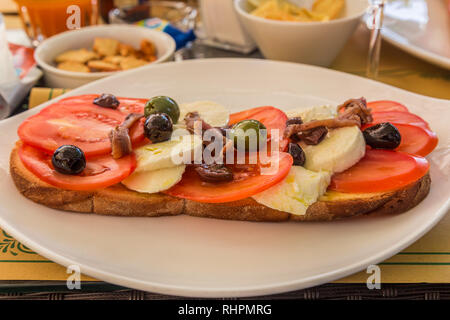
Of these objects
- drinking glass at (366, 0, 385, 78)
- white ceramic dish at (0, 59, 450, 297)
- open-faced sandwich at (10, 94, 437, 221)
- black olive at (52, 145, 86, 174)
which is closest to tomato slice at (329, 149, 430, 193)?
→ open-faced sandwich at (10, 94, 437, 221)

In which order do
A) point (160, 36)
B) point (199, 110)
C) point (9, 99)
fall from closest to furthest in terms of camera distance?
1. point (199, 110)
2. point (9, 99)
3. point (160, 36)

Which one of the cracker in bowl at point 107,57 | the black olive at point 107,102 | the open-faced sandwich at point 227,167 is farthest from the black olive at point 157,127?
the cracker in bowl at point 107,57

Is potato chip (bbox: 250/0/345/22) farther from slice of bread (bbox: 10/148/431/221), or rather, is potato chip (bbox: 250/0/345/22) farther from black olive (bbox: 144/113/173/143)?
slice of bread (bbox: 10/148/431/221)

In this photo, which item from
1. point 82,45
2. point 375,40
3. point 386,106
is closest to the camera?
point 386,106

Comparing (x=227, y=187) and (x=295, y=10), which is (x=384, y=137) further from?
(x=295, y=10)

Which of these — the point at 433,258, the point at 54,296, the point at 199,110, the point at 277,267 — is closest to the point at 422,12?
the point at 199,110

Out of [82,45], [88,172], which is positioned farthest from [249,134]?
[82,45]
